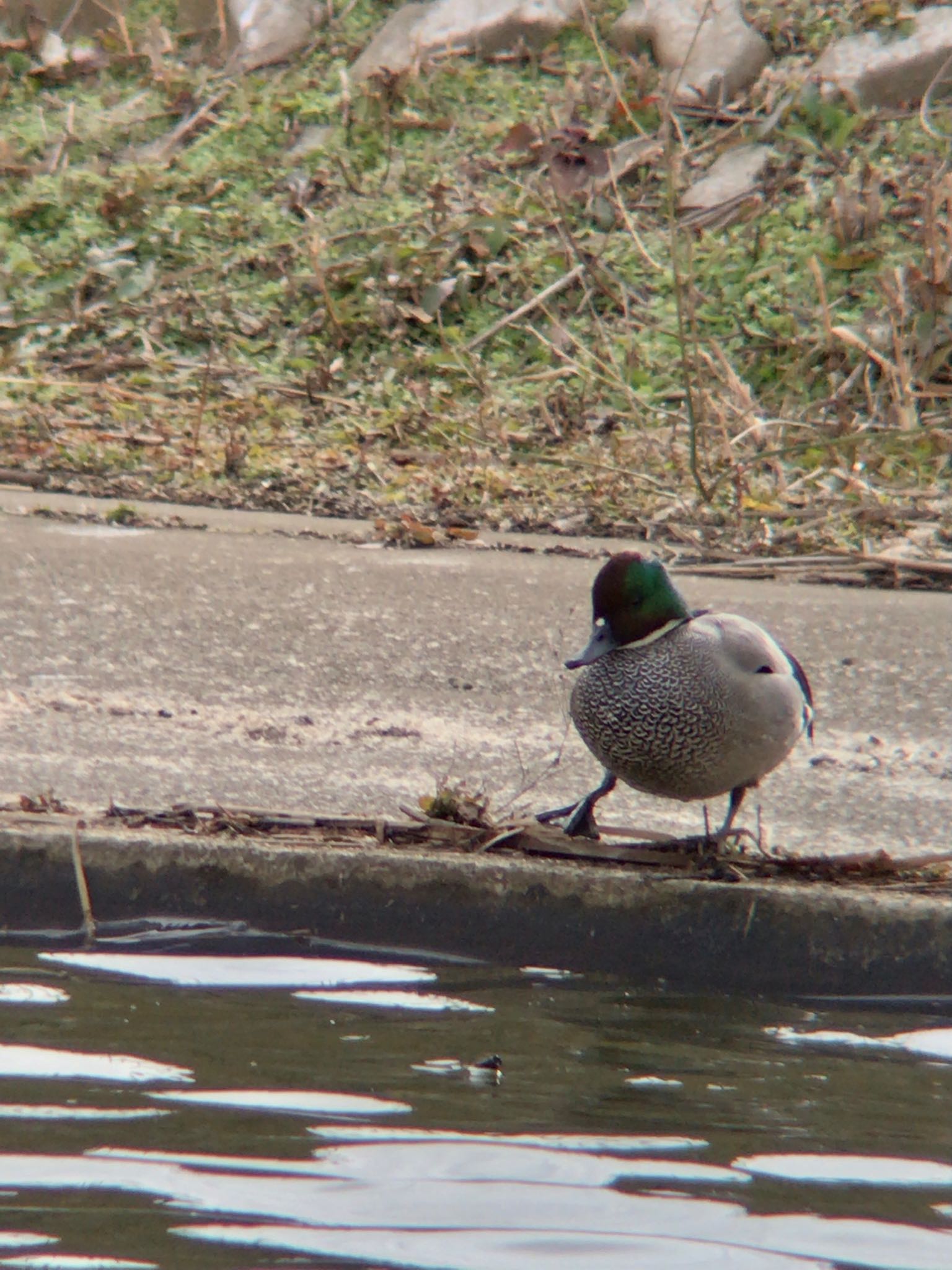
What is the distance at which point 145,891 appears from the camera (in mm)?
3174

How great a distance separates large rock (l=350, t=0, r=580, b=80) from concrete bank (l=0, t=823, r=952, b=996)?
25.7ft

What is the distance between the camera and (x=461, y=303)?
29.2ft

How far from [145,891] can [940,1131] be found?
148 cm

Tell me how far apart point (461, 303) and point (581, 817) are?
594 centimetres

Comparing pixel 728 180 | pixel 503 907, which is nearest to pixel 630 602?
pixel 503 907

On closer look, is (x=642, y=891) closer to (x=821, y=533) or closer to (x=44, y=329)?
(x=821, y=533)

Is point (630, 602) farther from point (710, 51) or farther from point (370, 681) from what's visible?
point (710, 51)

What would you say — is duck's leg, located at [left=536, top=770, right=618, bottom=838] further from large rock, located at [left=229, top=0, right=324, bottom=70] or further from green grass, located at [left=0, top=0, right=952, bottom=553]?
large rock, located at [left=229, top=0, right=324, bottom=70]

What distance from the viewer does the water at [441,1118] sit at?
1.98 m

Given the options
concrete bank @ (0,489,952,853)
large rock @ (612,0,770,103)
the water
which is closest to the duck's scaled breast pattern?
concrete bank @ (0,489,952,853)

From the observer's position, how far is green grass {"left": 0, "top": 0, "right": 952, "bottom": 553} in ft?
23.2

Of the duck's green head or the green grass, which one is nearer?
the duck's green head

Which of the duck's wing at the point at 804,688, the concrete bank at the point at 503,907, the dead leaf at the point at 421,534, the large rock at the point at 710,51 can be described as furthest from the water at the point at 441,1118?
the large rock at the point at 710,51

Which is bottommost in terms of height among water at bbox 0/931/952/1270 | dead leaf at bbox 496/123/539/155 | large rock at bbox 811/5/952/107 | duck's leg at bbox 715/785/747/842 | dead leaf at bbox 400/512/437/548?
water at bbox 0/931/952/1270
